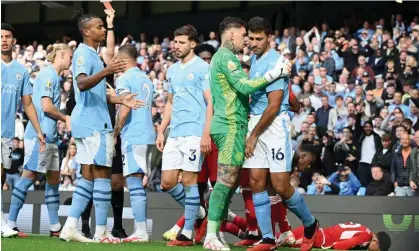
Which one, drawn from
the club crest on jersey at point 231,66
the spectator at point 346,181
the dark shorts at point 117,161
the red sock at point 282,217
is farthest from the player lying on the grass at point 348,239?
the spectator at point 346,181

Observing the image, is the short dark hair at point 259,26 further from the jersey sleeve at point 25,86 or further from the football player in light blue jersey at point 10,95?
the jersey sleeve at point 25,86

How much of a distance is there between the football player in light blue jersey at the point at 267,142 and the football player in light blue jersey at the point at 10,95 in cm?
331

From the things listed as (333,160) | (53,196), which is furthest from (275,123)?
(333,160)

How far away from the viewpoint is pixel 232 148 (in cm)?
886

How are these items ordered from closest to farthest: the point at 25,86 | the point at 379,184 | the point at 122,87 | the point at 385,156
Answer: the point at 122,87, the point at 25,86, the point at 379,184, the point at 385,156

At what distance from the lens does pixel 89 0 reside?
1228 inches

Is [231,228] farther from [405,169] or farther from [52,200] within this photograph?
[405,169]

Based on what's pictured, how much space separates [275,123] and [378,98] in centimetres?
999

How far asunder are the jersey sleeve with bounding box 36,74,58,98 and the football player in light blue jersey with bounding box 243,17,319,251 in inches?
122

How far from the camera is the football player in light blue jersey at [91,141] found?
32.7 feet

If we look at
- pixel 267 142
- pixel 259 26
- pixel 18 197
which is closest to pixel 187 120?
pixel 267 142

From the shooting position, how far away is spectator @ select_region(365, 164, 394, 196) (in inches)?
624

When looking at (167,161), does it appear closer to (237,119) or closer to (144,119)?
(144,119)

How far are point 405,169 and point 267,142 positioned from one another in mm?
7552
